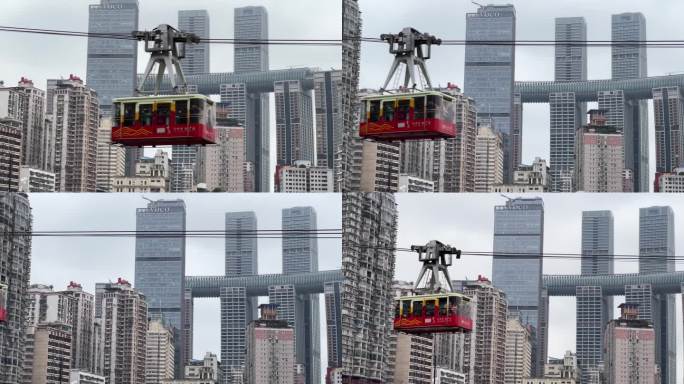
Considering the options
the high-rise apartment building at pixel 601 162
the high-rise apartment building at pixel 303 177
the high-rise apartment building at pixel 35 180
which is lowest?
the high-rise apartment building at pixel 35 180

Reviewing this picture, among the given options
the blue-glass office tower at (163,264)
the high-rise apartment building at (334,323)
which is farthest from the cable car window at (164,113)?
the blue-glass office tower at (163,264)

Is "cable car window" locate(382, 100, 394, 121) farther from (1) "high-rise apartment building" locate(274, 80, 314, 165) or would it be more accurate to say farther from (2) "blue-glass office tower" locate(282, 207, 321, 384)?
(1) "high-rise apartment building" locate(274, 80, 314, 165)

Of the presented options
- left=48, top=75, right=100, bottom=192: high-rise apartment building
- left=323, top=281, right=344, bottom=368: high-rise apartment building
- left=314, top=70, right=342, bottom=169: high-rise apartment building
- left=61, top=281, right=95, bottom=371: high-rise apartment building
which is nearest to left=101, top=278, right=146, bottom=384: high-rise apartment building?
left=61, top=281, right=95, bottom=371: high-rise apartment building

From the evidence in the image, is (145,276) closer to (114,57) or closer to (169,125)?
(114,57)

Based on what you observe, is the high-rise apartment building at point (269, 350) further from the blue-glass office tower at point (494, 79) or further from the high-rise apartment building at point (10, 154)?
the blue-glass office tower at point (494, 79)

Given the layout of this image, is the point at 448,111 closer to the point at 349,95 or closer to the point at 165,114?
the point at 165,114

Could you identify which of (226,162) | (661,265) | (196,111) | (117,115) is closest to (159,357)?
(226,162)

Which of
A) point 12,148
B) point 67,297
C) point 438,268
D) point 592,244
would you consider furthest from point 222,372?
point 438,268
